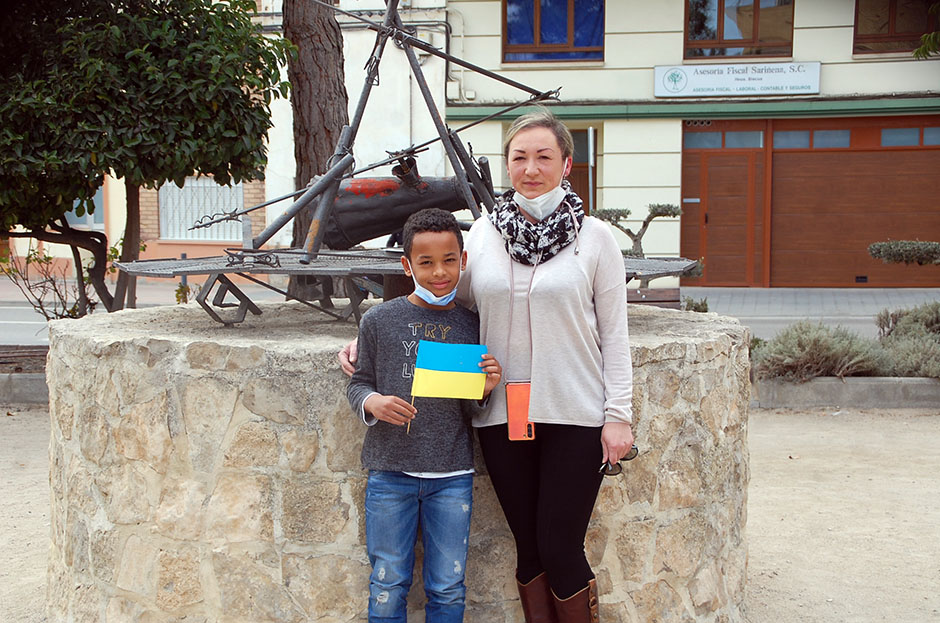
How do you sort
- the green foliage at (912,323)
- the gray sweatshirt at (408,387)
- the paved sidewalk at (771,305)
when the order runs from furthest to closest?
the paved sidewalk at (771,305) < the green foliage at (912,323) < the gray sweatshirt at (408,387)

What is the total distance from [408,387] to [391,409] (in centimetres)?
10

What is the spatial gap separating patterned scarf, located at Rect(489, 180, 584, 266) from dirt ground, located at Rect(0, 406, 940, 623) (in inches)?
79.4

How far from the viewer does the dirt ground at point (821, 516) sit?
13.0ft

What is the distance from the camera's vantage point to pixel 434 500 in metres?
2.79

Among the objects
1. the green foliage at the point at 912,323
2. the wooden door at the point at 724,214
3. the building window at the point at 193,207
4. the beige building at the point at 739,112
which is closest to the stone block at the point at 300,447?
the green foliage at the point at 912,323

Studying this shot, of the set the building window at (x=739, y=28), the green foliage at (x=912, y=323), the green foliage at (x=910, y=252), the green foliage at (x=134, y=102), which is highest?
the building window at (x=739, y=28)

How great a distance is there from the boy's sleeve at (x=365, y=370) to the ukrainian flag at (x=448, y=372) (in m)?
0.19

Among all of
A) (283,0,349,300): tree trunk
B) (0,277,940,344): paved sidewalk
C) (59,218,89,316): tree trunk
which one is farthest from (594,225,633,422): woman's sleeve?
(0,277,940,344): paved sidewalk

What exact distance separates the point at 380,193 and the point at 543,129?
4.46 ft

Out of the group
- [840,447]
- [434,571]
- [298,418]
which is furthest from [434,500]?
[840,447]

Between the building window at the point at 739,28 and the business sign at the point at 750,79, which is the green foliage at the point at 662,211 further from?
the building window at the point at 739,28

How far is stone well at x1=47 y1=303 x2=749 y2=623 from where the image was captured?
9.96ft

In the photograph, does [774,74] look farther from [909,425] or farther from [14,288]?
[14,288]

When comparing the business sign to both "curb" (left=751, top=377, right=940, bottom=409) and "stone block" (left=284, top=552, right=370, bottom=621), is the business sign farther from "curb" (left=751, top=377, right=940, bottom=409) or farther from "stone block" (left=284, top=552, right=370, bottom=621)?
"stone block" (left=284, top=552, right=370, bottom=621)
